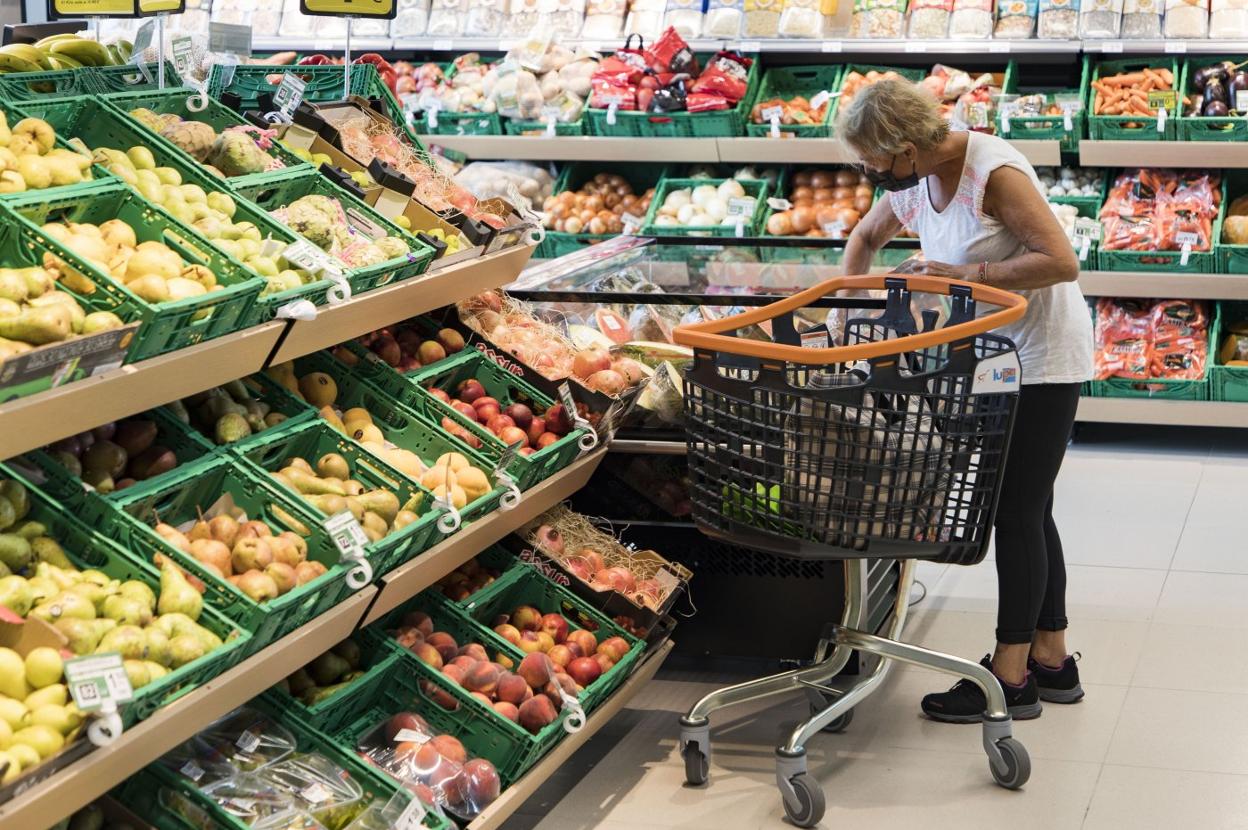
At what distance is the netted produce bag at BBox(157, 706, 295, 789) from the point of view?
2.67 m

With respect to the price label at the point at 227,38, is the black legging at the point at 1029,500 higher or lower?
lower

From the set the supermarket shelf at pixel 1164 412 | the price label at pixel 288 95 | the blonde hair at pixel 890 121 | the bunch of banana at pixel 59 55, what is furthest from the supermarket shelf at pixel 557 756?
the supermarket shelf at pixel 1164 412

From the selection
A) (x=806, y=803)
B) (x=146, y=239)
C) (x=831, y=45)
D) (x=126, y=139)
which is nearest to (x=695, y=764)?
(x=806, y=803)

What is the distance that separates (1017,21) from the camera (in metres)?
6.38

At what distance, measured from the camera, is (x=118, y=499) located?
2543mm

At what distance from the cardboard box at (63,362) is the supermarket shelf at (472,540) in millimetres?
788

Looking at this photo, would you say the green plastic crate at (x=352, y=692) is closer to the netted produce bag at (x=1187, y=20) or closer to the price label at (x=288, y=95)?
the price label at (x=288, y=95)

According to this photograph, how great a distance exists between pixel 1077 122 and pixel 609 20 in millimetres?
2262

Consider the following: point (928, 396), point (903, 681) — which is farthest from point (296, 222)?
point (903, 681)

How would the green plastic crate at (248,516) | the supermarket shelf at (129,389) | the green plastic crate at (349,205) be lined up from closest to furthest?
the supermarket shelf at (129,389) < the green plastic crate at (248,516) < the green plastic crate at (349,205)

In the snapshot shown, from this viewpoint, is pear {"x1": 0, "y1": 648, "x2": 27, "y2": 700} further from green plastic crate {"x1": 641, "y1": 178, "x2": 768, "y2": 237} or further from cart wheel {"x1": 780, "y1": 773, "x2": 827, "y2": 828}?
green plastic crate {"x1": 641, "y1": 178, "x2": 768, "y2": 237}

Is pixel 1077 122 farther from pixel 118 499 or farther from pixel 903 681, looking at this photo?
pixel 118 499

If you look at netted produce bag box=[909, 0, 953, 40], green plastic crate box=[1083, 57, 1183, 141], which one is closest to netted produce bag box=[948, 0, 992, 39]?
netted produce bag box=[909, 0, 953, 40]

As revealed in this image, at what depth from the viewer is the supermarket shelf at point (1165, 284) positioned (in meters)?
6.01
